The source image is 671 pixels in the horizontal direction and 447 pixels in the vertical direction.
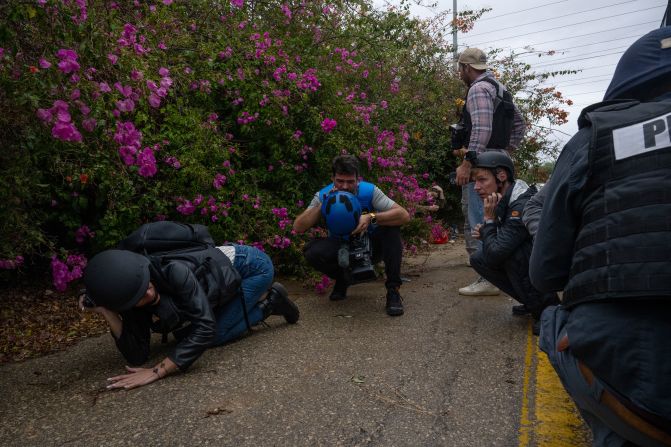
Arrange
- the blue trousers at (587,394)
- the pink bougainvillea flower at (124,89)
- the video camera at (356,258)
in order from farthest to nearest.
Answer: the video camera at (356,258)
the pink bougainvillea flower at (124,89)
the blue trousers at (587,394)

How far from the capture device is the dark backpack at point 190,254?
9.98 feet

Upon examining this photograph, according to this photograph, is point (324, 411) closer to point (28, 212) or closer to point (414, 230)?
point (28, 212)

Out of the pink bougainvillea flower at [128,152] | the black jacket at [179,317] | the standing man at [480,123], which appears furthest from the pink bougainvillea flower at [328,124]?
the black jacket at [179,317]

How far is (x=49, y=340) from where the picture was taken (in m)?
3.81

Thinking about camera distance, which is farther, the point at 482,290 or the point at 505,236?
the point at 482,290

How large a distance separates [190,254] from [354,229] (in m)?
1.31

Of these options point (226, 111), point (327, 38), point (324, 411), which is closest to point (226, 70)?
point (226, 111)

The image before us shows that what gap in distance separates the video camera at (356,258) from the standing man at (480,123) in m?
1.19

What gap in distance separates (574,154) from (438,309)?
2795 mm

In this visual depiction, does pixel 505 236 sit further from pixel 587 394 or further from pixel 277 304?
pixel 587 394

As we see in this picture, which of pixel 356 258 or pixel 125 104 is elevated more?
pixel 125 104

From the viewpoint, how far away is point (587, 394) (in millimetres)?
1592

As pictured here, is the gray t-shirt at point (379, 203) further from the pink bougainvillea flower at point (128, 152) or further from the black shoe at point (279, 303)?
the pink bougainvillea flower at point (128, 152)

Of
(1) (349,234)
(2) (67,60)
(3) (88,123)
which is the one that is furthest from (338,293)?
(2) (67,60)
